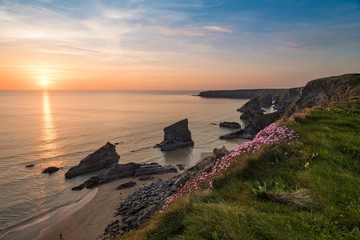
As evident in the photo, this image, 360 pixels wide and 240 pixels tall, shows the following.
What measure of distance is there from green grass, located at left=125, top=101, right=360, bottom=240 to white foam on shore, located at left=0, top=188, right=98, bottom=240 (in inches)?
807

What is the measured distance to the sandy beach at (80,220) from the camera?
75.7ft

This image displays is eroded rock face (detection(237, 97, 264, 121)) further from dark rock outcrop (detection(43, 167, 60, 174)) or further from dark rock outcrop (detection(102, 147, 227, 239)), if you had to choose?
dark rock outcrop (detection(102, 147, 227, 239))

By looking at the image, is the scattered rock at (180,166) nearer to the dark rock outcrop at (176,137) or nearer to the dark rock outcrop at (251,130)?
the dark rock outcrop at (176,137)

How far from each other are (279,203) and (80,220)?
78.0 feet

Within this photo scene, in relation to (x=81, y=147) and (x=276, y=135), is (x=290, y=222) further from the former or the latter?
(x=81, y=147)

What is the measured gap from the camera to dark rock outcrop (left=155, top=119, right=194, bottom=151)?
58206 mm

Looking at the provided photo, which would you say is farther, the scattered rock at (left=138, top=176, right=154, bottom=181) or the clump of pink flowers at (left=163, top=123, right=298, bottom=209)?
the scattered rock at (left=138, top=176, right=154, bottom=181)

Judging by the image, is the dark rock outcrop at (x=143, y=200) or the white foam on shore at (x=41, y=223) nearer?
the dark rock outcrop at (x=143, y=200)

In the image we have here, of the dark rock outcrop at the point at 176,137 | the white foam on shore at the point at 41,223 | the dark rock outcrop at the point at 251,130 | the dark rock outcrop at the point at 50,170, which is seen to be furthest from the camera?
the dark rock outcrop at the point at 251,130

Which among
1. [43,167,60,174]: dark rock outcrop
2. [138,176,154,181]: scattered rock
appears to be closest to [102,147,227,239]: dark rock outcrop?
[138,176,154,181]: scattered rock

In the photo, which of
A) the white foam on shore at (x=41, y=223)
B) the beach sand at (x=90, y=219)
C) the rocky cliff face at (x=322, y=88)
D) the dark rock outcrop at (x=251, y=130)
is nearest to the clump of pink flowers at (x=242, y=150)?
the beach sand at (x=90, y=219)

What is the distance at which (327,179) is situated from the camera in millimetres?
7633

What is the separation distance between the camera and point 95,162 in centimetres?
4241

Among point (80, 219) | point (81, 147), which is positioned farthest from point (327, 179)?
point (81, 147)
